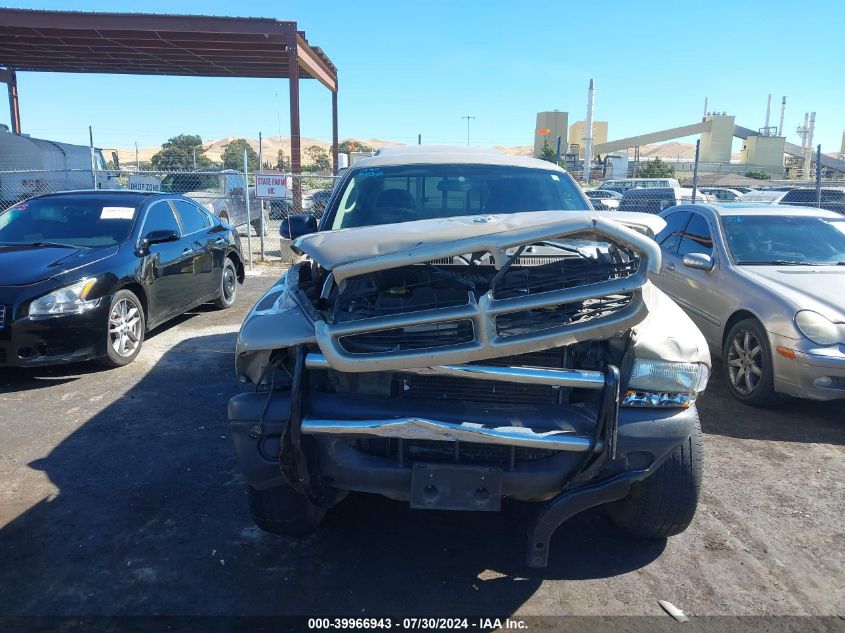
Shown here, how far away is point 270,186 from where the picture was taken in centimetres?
1302

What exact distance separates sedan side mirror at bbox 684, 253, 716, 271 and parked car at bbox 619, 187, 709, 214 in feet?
32.2

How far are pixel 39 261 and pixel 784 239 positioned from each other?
6.93 meters

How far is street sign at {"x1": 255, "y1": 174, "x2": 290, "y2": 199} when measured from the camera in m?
12.9

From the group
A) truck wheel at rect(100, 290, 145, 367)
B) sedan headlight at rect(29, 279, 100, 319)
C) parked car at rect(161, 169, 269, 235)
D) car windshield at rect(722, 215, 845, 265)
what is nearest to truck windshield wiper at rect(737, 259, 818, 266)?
car windshield at rect(722, 215, 845, 265)

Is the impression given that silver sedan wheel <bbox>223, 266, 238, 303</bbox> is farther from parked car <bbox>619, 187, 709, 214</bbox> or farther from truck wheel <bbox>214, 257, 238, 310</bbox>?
parked car <bbox>619, 187, 709, 214</bbox>

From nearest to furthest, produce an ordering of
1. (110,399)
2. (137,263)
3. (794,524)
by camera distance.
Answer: (794,524) → (110,399) → (137,263)

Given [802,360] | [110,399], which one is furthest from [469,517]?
[110,399]

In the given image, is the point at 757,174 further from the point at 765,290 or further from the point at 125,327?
the point at 125,327

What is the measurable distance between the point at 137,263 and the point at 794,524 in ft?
19.2

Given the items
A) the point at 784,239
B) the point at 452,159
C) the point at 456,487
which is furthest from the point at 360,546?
the point at 784,239

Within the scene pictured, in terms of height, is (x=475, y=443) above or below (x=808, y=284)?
below

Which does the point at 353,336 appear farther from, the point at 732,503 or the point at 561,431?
the point at 732,503

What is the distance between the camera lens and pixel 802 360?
4766mm

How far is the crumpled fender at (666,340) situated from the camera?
8.89ft
